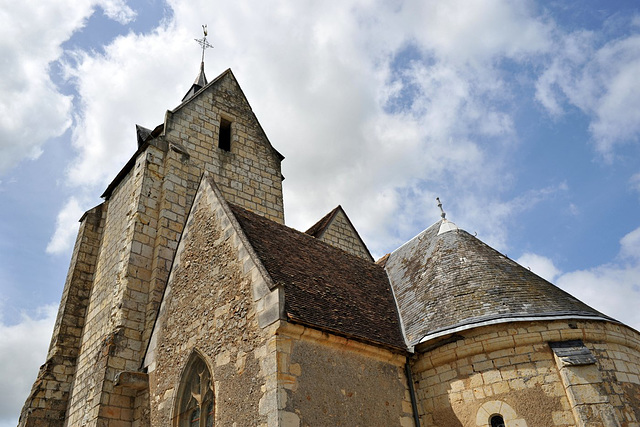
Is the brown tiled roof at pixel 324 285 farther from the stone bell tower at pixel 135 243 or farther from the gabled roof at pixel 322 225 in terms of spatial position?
the gabled roof at pixel 322 225

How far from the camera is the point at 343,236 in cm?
1461

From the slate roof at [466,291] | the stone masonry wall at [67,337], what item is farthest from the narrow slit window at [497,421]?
the stone masonry wall at [67,337]

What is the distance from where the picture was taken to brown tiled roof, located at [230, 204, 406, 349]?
7020 millimetres

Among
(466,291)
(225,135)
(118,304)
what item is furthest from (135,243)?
(466,291)

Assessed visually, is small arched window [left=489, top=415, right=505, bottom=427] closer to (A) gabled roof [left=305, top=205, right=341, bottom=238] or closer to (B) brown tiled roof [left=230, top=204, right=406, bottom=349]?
(B) brown tiled roof [left=230, top=204, right=406, bottom=349]

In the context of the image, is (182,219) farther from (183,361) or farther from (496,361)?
(496,361)

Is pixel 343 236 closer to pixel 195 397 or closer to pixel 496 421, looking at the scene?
pixel 195 397

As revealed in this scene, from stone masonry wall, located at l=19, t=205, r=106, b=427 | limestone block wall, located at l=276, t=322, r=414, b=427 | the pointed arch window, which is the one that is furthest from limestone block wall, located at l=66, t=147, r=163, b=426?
limestone block wall, located at l=276, t=322, r=414, b=427

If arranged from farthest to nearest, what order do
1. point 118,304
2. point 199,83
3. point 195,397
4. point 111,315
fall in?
point 199,83, point 111,315, point 118,304, point 195,397

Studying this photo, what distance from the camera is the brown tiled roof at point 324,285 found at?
7.02m

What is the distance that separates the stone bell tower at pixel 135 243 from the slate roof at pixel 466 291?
5122mm

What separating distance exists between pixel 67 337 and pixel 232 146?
6.71 metres

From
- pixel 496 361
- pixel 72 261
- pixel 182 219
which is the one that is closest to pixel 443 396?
A: pixel 496 361

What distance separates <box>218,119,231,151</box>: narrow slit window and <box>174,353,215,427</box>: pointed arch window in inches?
329
